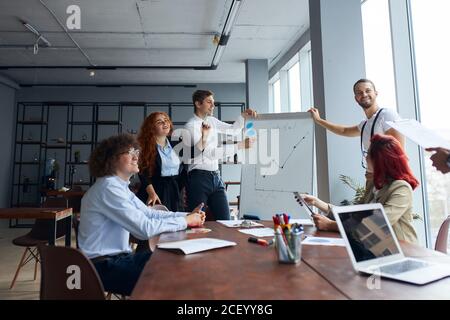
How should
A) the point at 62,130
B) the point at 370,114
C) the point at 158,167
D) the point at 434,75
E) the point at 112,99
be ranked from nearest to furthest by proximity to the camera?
the point at 158,167 → the point at 370,114 → the point at 434,75 → the point at 62,130 → the point at 112,99

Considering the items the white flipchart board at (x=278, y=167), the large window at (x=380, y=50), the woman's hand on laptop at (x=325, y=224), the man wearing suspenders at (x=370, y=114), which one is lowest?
the woman's hand on laptop at (x=325, y=224)

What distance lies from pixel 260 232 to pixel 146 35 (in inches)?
175

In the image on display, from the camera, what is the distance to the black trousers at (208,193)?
2438 millimetres

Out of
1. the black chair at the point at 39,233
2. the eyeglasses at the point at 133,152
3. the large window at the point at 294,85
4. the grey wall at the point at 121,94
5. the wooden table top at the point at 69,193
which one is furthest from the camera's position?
the grey wall at the point at 121,94

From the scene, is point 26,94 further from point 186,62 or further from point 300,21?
point 300,21

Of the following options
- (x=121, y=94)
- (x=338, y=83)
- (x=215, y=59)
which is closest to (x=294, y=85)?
(x=215, y=59)

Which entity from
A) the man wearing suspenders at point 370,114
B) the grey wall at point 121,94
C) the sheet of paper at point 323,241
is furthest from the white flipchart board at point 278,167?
the grey wall at point 121,94

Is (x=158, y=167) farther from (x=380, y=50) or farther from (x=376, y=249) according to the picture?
(x=380, y=50)

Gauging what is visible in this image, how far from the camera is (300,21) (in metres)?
4.75

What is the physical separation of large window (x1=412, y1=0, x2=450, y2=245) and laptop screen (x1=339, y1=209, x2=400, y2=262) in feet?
6.64

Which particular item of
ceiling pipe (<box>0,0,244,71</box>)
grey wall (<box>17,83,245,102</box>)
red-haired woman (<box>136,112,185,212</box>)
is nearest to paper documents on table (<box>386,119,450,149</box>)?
red-haired woman (<box>136,112,185,212</box>)

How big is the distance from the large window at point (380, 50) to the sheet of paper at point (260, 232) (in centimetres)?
232

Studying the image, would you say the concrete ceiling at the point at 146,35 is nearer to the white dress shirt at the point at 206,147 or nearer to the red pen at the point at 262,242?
the white dress shirt at the point at 206,147

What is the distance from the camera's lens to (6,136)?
731 cm
